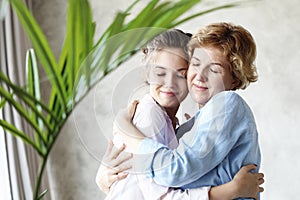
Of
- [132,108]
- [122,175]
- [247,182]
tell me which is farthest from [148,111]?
[247,182]

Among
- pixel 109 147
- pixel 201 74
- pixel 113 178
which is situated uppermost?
pixel 201 74

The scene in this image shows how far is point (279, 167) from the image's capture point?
10.4 ft

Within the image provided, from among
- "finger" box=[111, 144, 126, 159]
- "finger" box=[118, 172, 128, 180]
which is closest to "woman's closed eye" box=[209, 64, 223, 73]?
"finger" box=[111, 144, 126, 159]

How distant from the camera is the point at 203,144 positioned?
1.60 meters

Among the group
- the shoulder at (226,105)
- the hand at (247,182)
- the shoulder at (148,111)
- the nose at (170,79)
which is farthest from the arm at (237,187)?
the nose at (170,79)

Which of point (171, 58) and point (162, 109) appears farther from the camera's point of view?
point (162, 109)

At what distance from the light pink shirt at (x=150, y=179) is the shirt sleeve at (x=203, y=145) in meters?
0.02

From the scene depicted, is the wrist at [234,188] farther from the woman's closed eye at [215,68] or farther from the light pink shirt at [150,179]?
the woman's closed eye at [215,68]

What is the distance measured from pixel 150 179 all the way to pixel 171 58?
16.4 inches

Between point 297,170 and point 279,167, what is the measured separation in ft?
0.29

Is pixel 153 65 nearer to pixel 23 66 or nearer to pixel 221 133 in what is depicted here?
pixel 221 133

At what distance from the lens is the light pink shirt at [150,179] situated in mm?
1527

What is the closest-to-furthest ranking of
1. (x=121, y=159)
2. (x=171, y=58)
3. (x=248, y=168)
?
(x=171, y=58) < (x=121, y=159) < (x=248, y=168)

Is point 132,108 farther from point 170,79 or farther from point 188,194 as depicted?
point 188,194
